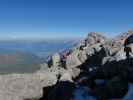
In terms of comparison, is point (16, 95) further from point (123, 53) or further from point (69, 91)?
point (123, 53)

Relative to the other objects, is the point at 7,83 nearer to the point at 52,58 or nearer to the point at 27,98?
the point at 27,98

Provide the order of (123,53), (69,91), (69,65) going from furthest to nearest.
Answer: (69,65), (123,53), (69,91)

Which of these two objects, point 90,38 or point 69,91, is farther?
point 90,38

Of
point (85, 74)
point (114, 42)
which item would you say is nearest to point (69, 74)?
point (85, 74)

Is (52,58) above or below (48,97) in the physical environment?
above

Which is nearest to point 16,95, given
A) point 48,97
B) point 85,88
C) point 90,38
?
point 48,97

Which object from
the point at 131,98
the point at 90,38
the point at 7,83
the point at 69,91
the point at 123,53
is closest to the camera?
the point at 131,98

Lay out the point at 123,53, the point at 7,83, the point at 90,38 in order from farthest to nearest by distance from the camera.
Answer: the point at 90,38
the point at 123,53
the point at 7,83

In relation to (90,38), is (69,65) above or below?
below

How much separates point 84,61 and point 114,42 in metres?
9.31

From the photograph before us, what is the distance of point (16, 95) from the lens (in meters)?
41.8

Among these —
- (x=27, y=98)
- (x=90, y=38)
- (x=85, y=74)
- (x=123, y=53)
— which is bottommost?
(x=27, y=98)

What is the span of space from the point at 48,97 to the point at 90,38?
1614 inches

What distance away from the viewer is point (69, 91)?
40500 mm
